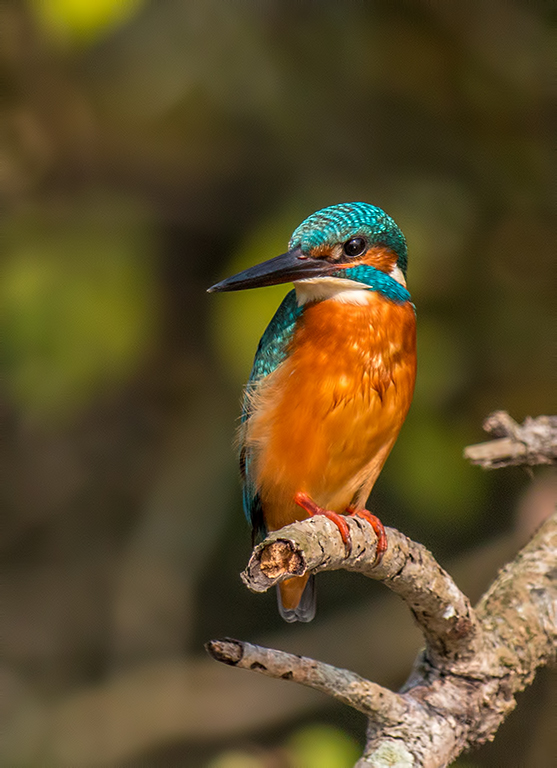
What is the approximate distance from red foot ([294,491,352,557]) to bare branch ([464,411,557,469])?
42cm

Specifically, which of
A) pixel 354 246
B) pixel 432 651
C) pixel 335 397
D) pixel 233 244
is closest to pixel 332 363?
pixel 335 397

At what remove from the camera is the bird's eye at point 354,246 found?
231 cm

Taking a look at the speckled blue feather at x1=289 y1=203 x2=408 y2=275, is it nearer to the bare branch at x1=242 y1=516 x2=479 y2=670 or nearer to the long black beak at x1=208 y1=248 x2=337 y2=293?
the long black beak at x1=208 y1=248 x2=337 y2=293

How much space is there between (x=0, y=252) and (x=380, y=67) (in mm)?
1639

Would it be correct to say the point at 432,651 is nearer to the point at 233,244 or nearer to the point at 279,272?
the point at 279,272

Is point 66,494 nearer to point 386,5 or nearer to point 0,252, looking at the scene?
point 0,252

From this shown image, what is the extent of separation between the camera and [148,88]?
3674 millimetres

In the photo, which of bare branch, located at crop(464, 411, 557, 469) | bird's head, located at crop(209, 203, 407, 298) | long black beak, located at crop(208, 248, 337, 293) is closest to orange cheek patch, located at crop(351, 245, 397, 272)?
bird's head, located at crop(209, 203, 407, 298)

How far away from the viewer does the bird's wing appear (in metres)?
2.43

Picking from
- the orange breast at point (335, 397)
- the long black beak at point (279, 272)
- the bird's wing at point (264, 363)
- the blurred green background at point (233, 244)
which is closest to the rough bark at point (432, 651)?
the orange breast at point (335, 397)

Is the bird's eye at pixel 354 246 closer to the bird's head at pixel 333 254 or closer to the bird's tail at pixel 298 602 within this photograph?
the bird's head at pixel 333 254

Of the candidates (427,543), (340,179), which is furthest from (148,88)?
(427,543)

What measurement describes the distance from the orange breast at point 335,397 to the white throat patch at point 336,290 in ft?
0.06

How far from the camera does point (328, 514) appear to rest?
85.4 inches
